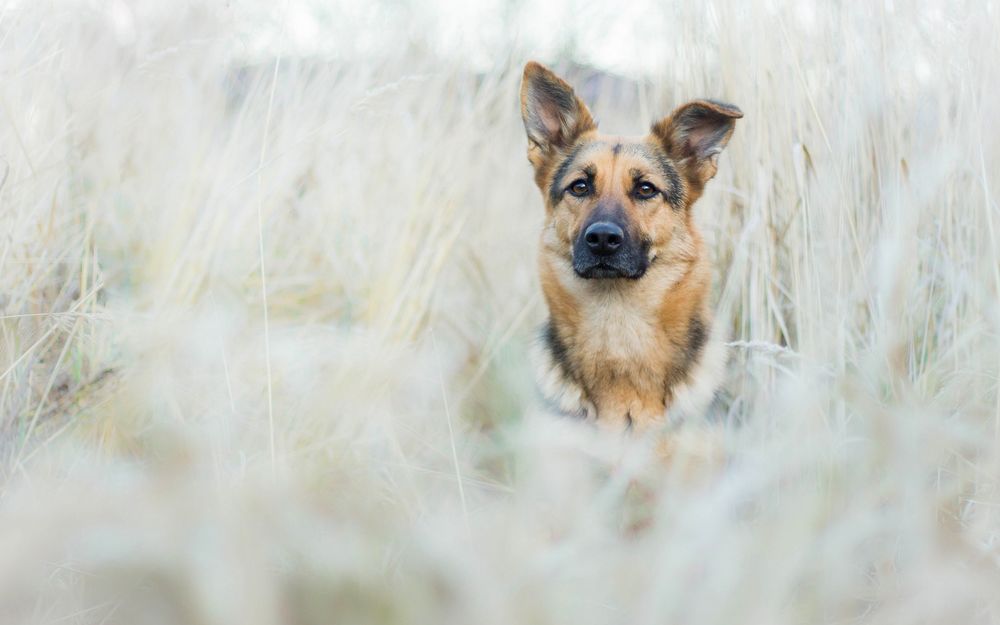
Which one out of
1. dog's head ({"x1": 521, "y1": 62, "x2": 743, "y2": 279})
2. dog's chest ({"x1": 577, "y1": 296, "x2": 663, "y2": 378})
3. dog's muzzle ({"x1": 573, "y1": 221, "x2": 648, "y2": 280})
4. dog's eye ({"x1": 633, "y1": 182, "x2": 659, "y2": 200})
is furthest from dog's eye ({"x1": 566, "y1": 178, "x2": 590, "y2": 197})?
dog's chest ({"x1": 577, "y1": 296, "x2": 663, "y2": 378})

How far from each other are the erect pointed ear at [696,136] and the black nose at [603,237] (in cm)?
48

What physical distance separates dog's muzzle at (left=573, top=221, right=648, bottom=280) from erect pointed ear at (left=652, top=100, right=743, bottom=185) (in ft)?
1.43

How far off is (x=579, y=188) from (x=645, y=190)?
0.79 feet

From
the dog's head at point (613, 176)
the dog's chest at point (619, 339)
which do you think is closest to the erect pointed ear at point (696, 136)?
the dog's head at point (613, 176)

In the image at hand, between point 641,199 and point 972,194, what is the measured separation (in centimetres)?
110

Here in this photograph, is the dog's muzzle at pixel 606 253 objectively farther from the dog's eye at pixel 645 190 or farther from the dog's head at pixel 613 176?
the dog's eye at pixel 645 190

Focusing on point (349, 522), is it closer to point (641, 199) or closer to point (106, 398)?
point (106, 398)

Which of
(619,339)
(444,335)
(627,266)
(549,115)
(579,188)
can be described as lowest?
(444,335)

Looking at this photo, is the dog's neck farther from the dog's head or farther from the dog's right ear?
the dog's right ear

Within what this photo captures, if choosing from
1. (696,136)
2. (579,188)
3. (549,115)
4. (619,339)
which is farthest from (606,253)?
(549,115)

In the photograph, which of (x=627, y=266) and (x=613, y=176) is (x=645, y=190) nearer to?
(x=613, y=176)

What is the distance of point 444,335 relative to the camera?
3.39m

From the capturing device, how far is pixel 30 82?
287 centimetres

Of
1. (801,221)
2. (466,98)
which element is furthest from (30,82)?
(801,221)
